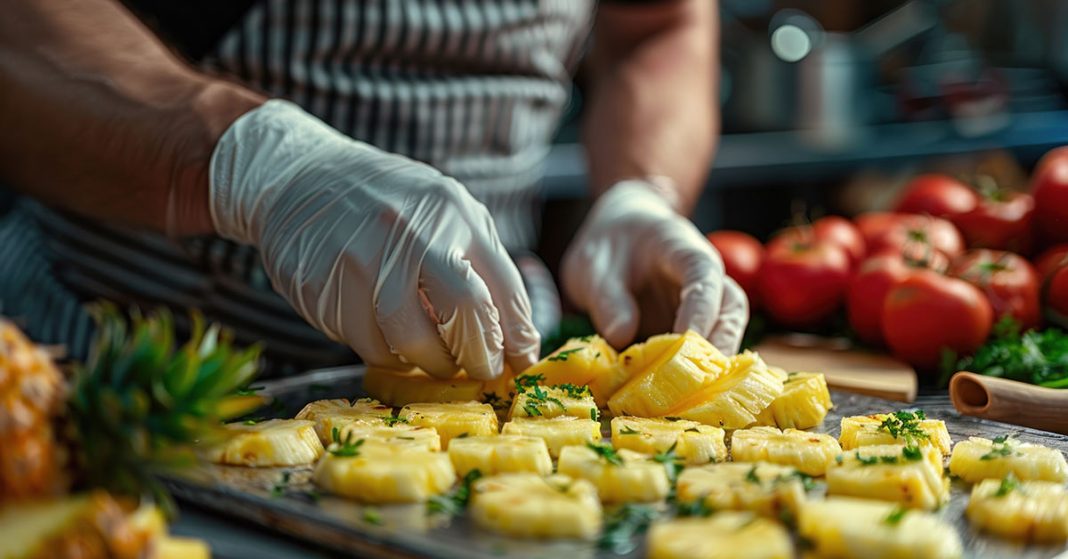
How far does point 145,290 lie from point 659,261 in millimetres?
1172

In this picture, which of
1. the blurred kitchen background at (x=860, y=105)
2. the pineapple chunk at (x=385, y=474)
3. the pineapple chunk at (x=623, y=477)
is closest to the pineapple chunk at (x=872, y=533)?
the pineapple chunk at (x=623, y=477)

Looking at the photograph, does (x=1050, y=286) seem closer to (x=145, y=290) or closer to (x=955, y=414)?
(x=955, y=414)

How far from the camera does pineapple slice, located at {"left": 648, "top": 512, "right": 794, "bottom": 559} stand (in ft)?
3.64

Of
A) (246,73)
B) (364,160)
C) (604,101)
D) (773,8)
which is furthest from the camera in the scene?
(773,8)

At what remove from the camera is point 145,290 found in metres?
2.55

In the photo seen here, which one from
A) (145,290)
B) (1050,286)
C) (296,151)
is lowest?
(145,290)

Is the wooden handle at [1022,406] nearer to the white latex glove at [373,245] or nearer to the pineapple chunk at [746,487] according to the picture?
the pineapple chunk at [746,487]

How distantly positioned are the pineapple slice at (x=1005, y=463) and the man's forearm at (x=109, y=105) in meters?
1.30

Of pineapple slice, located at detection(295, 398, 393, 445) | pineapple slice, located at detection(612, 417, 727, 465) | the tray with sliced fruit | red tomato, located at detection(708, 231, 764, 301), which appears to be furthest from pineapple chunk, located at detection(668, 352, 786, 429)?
red tomato, located at detection(708, 231, 764, 301)

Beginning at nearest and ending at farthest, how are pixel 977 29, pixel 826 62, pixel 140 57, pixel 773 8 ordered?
pixel 140 57 → pixel 826 62 → pixel 977 29 → pixel 773 8

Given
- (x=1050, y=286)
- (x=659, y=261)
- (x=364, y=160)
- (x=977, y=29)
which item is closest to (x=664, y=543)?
(x=364, y=160)

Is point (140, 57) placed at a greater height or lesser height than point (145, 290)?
greater

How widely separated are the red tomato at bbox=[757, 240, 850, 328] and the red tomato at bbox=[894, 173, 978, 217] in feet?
0.84

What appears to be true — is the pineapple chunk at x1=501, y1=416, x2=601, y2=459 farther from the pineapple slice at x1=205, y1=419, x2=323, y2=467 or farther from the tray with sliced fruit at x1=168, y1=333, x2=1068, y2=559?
the pineapple slice at x1=205, y1=419, x2=323, y2=467
